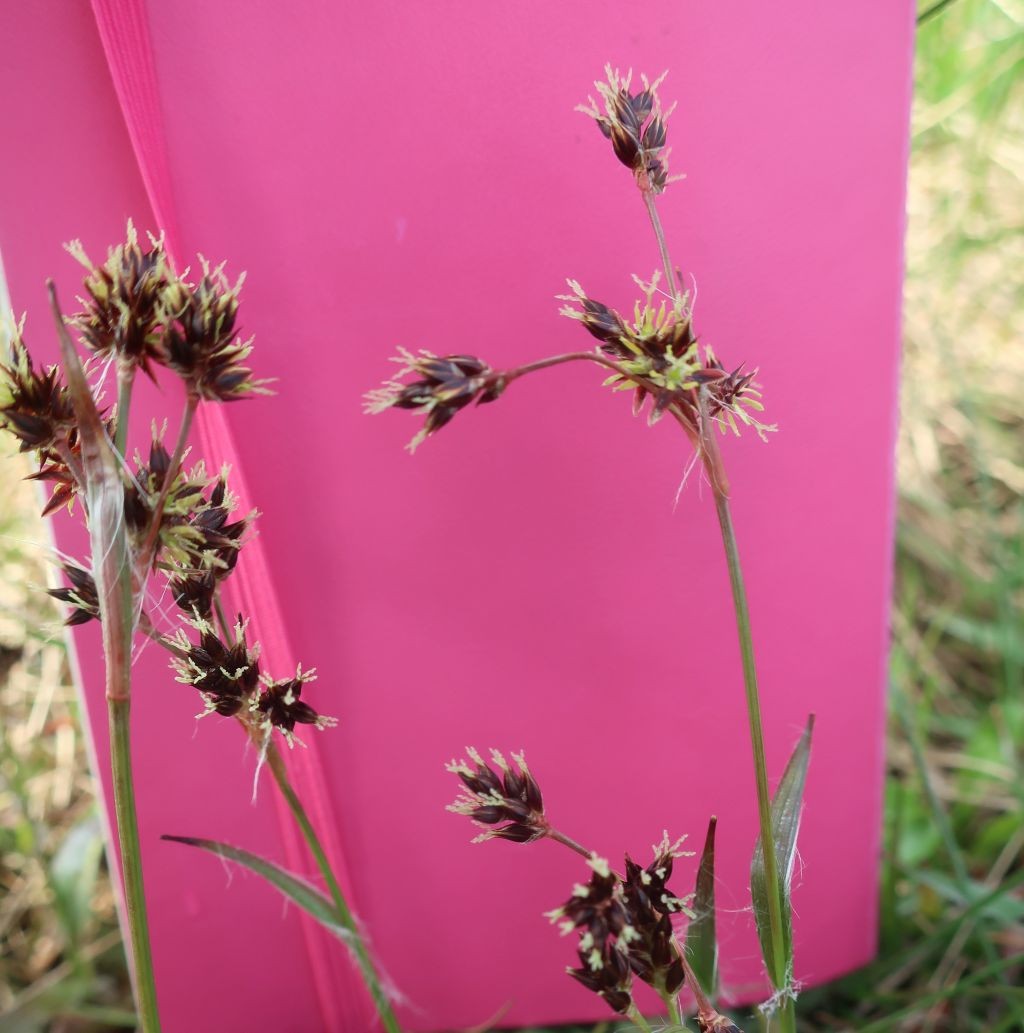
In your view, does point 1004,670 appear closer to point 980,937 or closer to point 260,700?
point 980,937

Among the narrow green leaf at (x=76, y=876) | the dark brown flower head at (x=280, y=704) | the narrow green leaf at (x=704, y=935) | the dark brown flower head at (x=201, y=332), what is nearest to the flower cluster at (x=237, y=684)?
the dark brown flower head at (x=280, y=704)

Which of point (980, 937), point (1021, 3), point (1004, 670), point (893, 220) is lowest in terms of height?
point (980, 937)

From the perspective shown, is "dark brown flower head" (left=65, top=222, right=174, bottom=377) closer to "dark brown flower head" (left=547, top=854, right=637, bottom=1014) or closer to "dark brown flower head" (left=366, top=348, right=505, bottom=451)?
"dark brown flower head" (left=366, top=348, right=505, bottom=451)

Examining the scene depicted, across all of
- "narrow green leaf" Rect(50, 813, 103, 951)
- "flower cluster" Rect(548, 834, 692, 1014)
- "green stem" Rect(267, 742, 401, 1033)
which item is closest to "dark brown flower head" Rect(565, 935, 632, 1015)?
"flower cluster" Rect(548, 834, 692, 1014)

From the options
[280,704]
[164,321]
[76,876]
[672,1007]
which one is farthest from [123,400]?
[76,876]

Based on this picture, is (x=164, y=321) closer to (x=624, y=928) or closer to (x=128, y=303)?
(x=128, y=303)

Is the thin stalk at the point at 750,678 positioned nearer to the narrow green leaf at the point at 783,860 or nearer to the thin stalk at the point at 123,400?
the narrow green leaf at the point at 783,860

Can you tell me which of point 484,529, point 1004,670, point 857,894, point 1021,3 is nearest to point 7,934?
point 484,529
